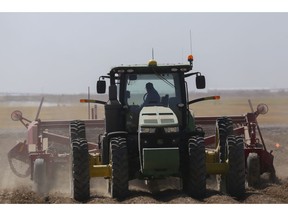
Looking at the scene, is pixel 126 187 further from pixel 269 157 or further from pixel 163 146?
pixel 269 157

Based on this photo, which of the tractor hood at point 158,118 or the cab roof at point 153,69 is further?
the cab roof at point 153,69

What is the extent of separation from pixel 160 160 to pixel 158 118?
2.48 feet

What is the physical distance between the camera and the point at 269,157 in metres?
12.5

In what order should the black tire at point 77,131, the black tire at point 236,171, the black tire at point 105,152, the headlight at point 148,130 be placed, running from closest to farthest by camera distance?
the headlight at point 148,130 → the black tire at point 236,171 → the black tire at point 105,152 → the black tire at point 77,131

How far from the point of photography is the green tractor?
30.5 feet

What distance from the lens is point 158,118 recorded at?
31.2 feet

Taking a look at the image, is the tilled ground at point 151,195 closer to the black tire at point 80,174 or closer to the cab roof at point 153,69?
the black tire at point 80,174

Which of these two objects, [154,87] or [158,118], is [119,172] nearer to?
[158,118]

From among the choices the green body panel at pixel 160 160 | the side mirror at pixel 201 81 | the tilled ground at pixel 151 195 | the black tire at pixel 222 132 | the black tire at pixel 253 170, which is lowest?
the tilled ground at pixel 151 195

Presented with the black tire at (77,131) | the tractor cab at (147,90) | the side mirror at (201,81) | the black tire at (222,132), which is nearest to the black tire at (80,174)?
the tractor cab at (147,90)

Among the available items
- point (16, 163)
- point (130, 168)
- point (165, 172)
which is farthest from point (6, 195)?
point (16, 163)

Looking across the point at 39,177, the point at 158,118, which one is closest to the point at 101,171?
the point at 158,118

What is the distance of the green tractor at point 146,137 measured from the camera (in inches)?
366

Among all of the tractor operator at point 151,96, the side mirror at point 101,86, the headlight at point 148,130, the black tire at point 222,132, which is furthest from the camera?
the black tire at point 222,132
